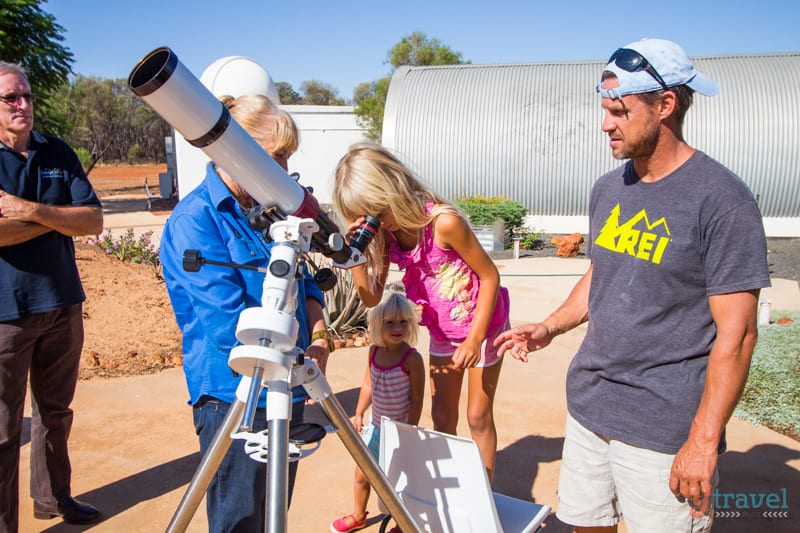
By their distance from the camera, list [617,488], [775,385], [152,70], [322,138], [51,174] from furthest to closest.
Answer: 1. [322,138]
2. [775,385]
3. [51,174]
4. [617,488]
5. [152,70]

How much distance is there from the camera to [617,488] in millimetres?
2135

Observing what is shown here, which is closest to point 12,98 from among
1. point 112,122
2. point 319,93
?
point 112,122

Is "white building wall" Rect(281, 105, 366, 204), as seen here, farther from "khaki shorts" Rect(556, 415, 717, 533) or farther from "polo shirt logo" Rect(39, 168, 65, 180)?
"khaki shorts" Rect(556, 415, 717, 533)

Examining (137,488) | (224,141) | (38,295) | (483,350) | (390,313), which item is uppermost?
(224,141)

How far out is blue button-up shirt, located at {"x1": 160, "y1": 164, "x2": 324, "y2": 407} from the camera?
73.6 inches

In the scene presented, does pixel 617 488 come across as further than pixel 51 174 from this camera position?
No

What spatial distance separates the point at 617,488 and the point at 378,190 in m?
1.44

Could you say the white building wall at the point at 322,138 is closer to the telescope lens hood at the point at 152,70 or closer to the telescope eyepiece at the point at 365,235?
the telescope eyepiece at the point at 365,235

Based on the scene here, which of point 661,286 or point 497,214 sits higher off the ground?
point 661,286

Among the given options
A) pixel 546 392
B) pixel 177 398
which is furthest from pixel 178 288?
pixel 546 392

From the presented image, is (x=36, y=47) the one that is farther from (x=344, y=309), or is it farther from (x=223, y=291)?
(x=223, y=291)

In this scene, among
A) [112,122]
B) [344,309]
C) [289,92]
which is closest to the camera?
[344,309]

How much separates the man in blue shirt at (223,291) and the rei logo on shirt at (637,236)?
104 cm

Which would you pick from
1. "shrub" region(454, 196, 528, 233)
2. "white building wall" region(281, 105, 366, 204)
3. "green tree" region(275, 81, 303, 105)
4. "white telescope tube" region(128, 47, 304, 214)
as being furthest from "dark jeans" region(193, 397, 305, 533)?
"green tree" region(275, 81, 303, 105)
